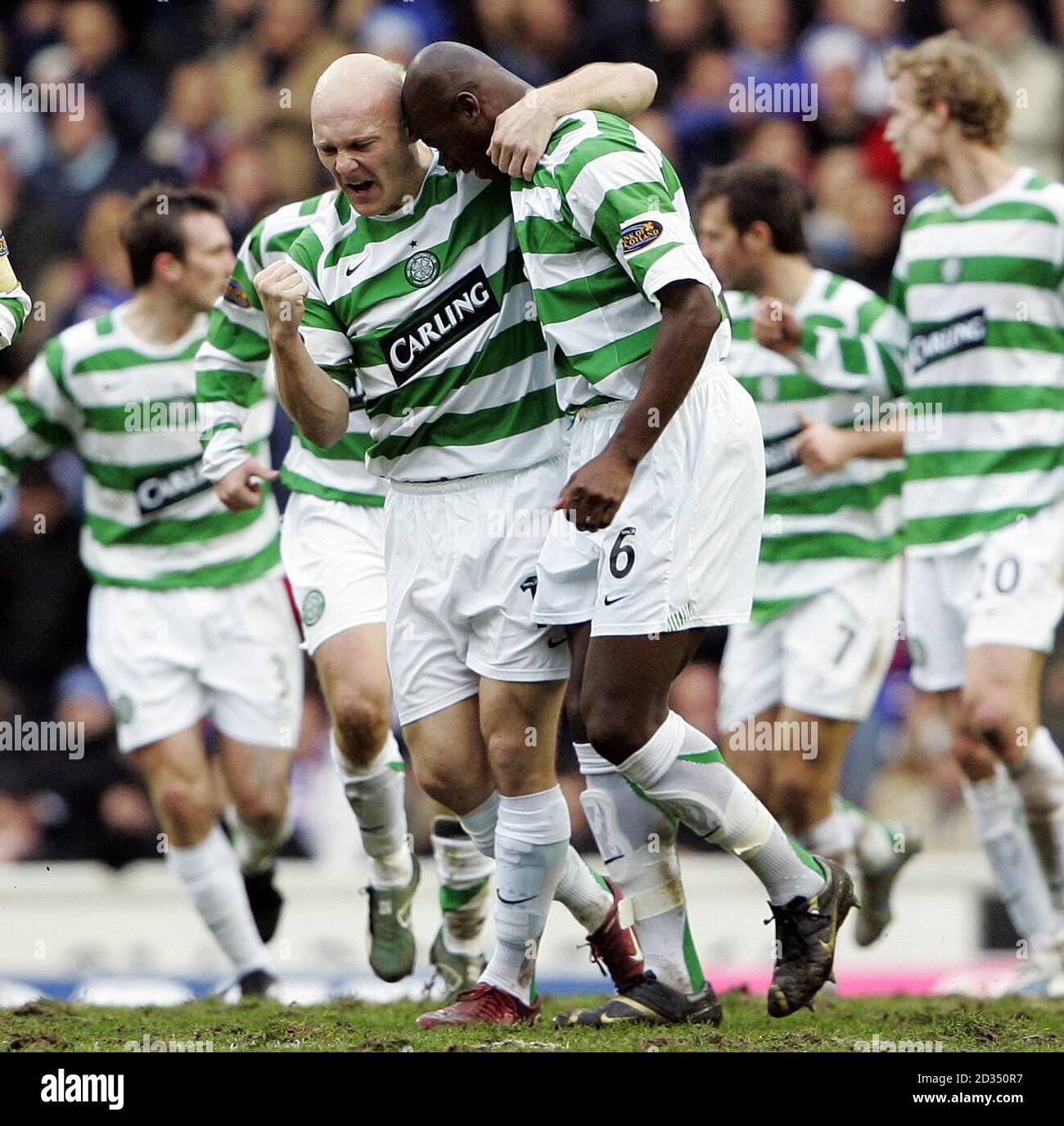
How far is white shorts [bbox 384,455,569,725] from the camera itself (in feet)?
16.1

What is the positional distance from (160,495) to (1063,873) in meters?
3.55

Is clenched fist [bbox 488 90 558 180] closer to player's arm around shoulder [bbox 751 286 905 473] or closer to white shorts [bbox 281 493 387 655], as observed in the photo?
white shorts [bbox 281 493 387 655]

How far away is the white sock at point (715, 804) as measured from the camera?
464cm

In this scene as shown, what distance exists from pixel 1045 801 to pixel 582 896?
2202 mm

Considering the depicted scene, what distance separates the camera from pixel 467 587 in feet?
16.5

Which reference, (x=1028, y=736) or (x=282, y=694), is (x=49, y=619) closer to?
(x=282, y=694)

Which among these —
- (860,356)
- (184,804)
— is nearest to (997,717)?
(860,356)

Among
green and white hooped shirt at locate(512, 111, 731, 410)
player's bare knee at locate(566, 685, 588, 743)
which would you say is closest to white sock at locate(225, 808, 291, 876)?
player's bare knee at locate(566, 685, 588, 743)

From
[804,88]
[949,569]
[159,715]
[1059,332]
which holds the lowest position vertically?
[159,715]

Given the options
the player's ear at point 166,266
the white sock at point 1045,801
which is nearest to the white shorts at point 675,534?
the white sock at point 1045,801

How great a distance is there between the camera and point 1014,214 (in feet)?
22.5
